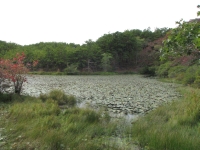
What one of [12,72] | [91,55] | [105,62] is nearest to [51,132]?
[12,72]

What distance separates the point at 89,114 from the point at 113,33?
48.4m

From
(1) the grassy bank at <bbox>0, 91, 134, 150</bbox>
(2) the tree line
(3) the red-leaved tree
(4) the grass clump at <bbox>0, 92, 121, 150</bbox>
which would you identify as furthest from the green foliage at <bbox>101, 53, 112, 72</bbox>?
(4) the grass clump at <bbox>0, 92, 121, 150</bbox>

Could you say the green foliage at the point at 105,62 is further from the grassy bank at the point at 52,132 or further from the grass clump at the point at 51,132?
the grass clump at the point at 51,132

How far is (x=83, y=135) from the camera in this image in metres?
4.03

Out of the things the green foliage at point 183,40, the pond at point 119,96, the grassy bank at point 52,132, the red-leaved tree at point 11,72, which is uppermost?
A: the green foliage at point 183,40

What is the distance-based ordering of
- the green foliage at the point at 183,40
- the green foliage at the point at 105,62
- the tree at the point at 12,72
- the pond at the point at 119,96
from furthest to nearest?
1. the green foliage at the point at 105,62
2. the tree at the point at 12,72
3. the pond at the point at 119,96
4. the green foliage at the point at 183,40

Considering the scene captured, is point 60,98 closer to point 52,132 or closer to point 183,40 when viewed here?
point 52,132

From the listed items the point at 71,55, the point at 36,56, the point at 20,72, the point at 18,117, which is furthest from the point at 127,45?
the point at 18,117

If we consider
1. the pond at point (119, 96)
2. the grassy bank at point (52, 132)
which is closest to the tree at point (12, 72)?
the pond at point (119, 96)

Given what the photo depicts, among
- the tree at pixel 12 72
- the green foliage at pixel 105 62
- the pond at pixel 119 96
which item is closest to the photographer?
the pond at pixel 119 96

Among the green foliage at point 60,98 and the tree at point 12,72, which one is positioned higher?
the tree at point 12,72

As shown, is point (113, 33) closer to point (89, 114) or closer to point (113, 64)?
point (113, 64)

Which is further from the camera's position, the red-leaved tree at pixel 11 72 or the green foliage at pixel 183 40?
the red-leaved tree at pixel 11 72

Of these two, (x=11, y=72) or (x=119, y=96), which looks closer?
(x=11, y=72)
